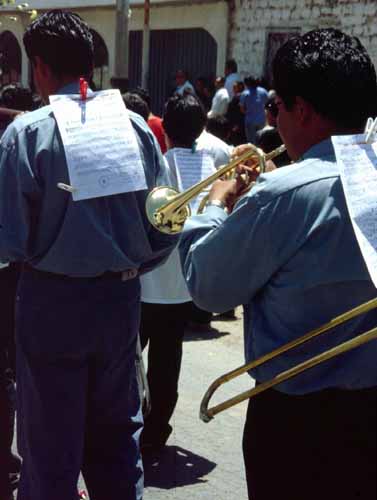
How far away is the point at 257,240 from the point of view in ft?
7.08

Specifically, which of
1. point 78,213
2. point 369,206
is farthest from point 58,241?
point 369,206

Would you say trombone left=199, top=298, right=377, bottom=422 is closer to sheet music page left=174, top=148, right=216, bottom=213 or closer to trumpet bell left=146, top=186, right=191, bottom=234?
trumpet bell left=146, top=186, right=191, bottom=234

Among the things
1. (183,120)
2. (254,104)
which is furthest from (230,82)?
(183,120)

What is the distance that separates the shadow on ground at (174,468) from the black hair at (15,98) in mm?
2075

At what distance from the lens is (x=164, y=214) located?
271 centimetres

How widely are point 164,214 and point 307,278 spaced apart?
675 millimetres

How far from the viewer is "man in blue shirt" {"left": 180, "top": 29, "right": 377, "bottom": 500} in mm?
2152

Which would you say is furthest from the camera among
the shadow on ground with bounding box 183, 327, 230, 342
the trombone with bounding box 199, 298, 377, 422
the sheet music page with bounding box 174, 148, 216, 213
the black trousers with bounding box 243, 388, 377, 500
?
the shadow on ground with bounding box 183, 327, 230, 342

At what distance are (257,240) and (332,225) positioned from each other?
18cm

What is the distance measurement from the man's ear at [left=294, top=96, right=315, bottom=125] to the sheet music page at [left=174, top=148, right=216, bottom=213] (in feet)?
7.81

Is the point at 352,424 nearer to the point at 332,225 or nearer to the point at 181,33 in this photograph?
the point at 332,225

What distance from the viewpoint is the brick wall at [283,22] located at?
14359 mm

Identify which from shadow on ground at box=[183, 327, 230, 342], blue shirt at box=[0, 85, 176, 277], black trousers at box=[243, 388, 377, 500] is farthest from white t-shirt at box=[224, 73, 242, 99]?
black trousers at box=[243, 388, 377, 500]

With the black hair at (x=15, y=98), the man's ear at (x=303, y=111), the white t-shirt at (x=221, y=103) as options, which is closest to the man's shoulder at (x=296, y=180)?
the man's ear at (x=303, y=111)
